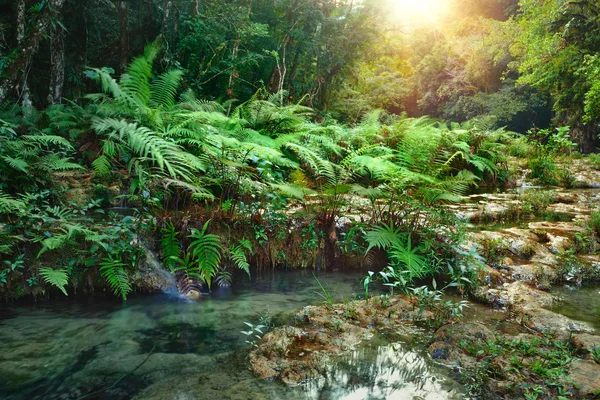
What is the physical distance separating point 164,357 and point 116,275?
40.0 inches

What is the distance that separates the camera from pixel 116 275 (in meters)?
2.85

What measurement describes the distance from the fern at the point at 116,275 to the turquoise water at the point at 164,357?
0.12m

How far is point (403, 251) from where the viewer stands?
10.6ft

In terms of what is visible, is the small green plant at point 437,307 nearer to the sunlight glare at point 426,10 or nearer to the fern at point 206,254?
the fern at point 206,254

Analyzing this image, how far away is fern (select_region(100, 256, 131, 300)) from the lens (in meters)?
2.83

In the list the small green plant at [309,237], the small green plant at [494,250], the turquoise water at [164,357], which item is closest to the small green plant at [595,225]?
the small green plant at [494,250]

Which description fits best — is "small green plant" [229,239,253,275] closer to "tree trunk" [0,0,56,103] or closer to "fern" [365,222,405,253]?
"fern" [365,222,405,253]

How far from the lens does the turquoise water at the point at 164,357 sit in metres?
1.84

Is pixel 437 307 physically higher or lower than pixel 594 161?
lower

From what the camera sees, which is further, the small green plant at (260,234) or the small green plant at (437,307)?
the small green plant at (260,234)

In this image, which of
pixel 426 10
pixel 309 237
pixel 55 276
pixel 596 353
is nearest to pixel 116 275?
pixel 55 276

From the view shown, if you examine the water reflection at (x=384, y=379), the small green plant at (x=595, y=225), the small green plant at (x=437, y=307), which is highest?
the small green plant at (x=595, y=225)

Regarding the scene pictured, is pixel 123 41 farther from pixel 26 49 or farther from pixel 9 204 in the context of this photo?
pixel 9 204

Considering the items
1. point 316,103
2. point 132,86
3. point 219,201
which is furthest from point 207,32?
point 219,201
